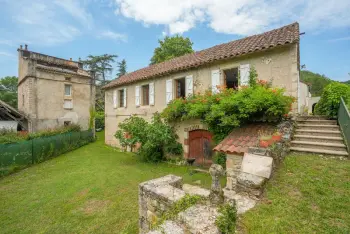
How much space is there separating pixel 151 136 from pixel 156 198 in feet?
18.4

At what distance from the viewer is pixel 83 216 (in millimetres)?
4891

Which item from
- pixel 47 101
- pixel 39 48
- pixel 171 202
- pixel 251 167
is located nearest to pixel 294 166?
pixel 251 167

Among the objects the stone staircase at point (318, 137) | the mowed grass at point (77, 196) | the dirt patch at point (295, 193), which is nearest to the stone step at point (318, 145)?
the stone staircase at point (318, 137)

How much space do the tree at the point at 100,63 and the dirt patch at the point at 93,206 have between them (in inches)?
1301

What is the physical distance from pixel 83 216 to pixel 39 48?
21917 mm

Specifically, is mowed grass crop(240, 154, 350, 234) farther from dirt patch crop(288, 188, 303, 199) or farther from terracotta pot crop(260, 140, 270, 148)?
terracotta pot crop(260, 140, 270, 148)

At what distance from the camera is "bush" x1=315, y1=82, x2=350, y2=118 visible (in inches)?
242

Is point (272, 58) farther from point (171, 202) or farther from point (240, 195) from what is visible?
point (171, 202)

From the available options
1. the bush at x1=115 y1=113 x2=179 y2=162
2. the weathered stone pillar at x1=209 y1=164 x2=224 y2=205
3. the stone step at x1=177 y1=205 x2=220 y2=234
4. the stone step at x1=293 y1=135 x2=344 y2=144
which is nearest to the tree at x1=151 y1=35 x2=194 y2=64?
the bush at x1=115 y1=113 x2=179 y2=162

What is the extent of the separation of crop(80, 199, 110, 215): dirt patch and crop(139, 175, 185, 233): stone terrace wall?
2.09 m

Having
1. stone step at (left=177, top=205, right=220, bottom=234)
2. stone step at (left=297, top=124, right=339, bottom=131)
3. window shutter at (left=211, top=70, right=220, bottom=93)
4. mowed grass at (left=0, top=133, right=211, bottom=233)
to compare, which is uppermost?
window shutter at (left=211, top=70, right=220, bottom=93)

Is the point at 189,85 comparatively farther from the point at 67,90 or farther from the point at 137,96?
the point at 67,90

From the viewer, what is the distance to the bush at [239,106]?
566 cm

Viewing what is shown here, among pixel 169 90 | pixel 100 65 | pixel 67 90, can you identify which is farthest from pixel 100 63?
pixel 169 90
